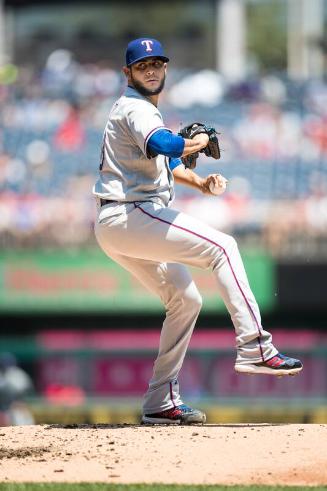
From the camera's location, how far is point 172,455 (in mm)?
5621

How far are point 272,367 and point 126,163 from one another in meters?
1.23

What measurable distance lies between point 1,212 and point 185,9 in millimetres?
5979

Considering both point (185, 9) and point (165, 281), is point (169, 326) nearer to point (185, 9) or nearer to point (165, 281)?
point (165, 281)

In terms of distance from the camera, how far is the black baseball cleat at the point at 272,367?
5.92 metres

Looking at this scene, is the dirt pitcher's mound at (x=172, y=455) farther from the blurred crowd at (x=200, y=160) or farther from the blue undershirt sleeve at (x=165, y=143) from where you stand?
the blurred crowd at (x=200, y=160)

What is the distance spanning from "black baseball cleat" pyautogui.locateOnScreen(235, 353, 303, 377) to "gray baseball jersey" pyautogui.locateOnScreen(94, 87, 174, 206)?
927 mm

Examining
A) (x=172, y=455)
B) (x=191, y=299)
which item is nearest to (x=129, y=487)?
(x=172, y=455)

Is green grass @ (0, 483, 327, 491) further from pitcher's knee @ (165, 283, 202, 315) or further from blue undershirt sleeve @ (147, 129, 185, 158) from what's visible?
blue undershirt sleeve @ (147, 129, 185, 158)

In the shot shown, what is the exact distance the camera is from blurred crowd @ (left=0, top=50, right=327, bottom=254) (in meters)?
15.9

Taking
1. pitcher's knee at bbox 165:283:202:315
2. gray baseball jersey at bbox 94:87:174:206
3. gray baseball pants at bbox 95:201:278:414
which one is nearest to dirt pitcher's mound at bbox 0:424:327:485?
gray baseball pants at bbox 95:201:278:414

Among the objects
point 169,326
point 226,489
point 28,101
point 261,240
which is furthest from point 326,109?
point 226,489

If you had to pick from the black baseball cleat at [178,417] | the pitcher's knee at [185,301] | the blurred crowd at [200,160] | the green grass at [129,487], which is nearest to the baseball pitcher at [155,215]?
the pitcher's knee at [185,301]

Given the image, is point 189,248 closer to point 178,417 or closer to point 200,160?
point 178,417

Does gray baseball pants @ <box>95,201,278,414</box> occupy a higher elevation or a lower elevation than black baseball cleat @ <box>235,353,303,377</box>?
higher
